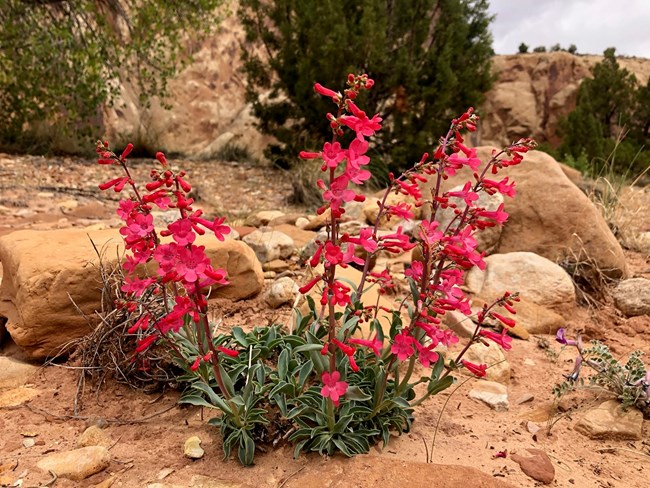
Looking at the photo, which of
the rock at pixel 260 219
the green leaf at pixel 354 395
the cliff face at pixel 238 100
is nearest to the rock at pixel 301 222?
the rock at pixel 260 219

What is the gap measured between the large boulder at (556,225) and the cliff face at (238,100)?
10322 millimetres

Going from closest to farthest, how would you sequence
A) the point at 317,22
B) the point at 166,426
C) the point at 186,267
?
the point at 186,267 → the point at 166,426 → the point at 317,22

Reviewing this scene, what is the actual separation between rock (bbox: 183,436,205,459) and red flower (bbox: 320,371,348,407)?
59 cm

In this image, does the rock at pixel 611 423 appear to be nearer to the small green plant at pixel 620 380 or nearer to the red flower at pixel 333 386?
the small green plant at pixel 620 380

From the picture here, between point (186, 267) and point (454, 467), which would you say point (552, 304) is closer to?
point (454, 467)

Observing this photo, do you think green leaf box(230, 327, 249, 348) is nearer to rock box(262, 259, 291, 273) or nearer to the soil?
the soil

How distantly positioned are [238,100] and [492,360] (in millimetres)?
17466

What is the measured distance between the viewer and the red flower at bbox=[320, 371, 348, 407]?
1550mm

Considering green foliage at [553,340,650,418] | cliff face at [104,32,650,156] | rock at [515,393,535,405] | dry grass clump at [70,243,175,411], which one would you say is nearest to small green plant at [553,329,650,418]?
green foliage at [553,340,650,418]

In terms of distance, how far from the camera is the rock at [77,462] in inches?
68.0

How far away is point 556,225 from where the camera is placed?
14.1ft

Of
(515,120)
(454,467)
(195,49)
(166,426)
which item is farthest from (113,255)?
(515,120)

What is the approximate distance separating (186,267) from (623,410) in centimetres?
193

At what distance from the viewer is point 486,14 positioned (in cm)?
1051
